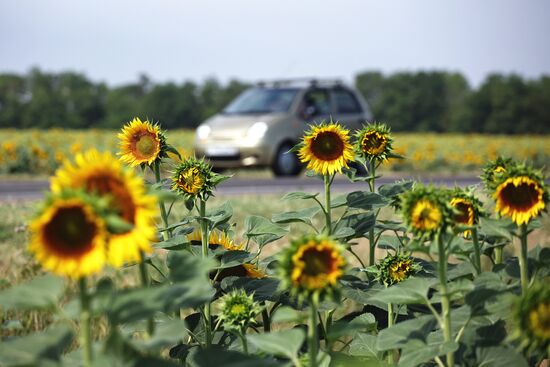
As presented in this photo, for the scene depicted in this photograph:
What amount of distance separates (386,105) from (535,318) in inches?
2932

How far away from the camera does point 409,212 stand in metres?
1.49

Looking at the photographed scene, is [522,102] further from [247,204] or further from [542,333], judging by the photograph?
[542,333]

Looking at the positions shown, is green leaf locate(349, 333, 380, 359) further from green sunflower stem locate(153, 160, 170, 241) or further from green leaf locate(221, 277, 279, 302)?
green sunflower stem locate(153, 160, 170, 241)

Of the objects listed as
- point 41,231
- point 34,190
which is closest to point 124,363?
point 41,231

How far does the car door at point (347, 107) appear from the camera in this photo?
1274 cm

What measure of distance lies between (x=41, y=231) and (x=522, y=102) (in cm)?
6704

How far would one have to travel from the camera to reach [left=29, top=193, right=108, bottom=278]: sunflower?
109cm

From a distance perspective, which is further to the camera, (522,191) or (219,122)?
(219,122)

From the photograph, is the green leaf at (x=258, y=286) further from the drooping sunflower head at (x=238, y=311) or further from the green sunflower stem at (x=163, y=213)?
the green sunflower stem at (x=163, y=213)

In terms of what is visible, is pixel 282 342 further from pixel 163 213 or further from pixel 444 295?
pixel 163 213

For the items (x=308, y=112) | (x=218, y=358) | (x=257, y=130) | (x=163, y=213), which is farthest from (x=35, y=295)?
(x=308, y=112)

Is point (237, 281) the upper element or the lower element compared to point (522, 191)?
lower

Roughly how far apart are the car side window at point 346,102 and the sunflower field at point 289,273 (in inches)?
421

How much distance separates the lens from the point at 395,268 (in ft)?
6.79
